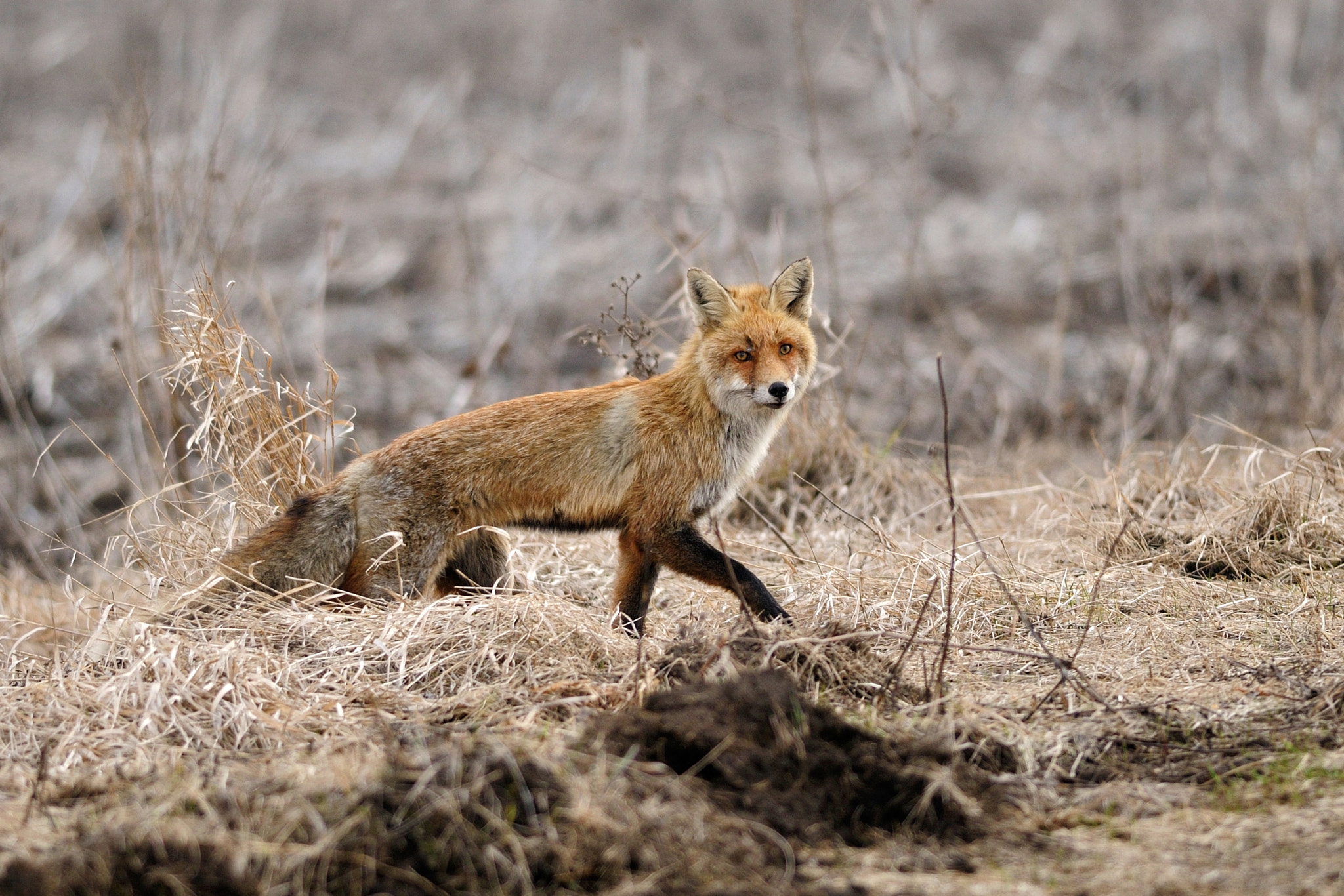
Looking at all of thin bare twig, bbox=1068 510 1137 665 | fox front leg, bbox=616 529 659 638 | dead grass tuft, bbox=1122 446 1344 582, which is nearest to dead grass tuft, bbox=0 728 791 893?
thin bare twig, bbox=1068 510 1137 665

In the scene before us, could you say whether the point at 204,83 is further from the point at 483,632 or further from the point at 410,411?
the point at 483,632

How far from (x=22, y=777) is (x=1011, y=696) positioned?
301cm

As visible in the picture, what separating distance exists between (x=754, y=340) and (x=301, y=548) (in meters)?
2.09

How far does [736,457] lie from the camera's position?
4859 mm

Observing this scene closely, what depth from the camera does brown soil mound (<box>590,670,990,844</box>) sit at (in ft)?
9.09

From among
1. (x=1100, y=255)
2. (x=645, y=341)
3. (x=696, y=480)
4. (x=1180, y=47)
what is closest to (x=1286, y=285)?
(x=1100, y=255)

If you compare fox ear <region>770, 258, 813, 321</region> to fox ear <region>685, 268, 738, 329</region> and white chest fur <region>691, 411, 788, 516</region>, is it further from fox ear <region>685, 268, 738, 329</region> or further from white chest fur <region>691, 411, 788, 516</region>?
white chest fur <region>691, 411, 788, 516</region>

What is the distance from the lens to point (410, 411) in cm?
1086

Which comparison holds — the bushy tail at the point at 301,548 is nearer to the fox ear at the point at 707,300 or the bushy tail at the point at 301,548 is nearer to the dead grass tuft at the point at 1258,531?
the fox ear at the point at 707,300

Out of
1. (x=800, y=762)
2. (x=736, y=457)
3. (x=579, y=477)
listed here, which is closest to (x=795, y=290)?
(x=736, y=457)

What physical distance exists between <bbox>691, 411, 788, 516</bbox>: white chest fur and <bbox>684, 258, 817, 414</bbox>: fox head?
0.06m

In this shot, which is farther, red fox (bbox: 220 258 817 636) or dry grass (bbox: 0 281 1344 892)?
red fox (bbox: 220 258 817 636)

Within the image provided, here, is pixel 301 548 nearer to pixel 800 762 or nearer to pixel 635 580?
pixel 635 580

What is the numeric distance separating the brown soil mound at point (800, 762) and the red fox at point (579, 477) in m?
1.52
